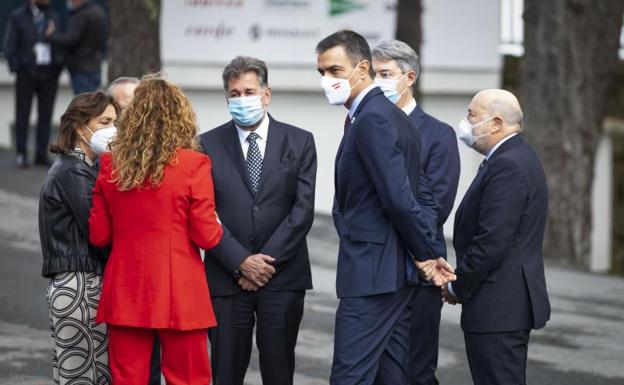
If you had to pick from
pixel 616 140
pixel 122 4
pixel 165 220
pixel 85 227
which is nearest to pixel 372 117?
pixel 165 220

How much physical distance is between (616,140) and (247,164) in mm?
16885

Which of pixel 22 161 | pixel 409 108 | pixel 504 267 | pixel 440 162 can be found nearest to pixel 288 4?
pixel 22 161

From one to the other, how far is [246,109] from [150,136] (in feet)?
2.78

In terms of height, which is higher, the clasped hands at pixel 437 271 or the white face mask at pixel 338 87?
the white face mask at pixel 338 87

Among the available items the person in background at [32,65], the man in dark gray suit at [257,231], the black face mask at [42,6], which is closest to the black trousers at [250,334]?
the man in dark gray suit at [257,231]

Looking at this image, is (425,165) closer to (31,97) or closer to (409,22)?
(31,97)

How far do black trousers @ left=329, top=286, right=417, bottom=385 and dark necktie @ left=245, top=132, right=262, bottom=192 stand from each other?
966 mm

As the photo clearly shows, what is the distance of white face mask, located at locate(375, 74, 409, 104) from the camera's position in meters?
7.19

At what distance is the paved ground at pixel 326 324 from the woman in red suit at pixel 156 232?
83.8 inches

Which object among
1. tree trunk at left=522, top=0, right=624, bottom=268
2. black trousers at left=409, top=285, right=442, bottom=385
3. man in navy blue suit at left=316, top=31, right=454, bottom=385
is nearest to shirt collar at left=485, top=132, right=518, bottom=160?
man in navy blue suit at left=316, top=31, right=454, bottom=385

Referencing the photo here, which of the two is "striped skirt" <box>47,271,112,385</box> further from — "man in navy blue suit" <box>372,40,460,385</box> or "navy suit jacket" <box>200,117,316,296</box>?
"man in navy blue suit" <box>372,40,460,385</box>

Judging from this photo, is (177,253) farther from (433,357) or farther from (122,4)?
(122,4)

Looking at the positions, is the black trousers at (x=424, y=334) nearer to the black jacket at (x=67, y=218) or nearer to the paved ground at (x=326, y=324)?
the paved ground at (x=326, y=324)

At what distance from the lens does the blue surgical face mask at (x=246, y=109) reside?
23.0ft
